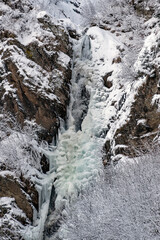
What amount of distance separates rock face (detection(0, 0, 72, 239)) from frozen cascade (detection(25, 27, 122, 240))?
0.49m

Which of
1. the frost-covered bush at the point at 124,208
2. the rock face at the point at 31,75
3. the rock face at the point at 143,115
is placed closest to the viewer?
the frost-covered bush at the point at 124,208

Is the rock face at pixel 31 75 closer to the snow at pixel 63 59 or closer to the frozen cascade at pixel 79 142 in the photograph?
the snow at pixel 63 59

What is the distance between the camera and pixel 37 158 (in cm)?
1302

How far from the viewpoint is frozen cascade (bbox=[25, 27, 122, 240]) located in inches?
450

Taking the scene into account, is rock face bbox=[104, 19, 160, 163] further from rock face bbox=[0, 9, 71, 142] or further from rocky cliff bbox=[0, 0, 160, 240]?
rock face bbox=[0, 9, 71, 142]

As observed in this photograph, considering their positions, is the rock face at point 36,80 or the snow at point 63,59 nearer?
the rock face at point 36,80

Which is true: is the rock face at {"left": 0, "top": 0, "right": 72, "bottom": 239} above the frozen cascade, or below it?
above

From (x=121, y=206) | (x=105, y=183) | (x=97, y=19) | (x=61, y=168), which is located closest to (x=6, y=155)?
(x=61, y=168)

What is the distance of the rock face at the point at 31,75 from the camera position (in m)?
12.6

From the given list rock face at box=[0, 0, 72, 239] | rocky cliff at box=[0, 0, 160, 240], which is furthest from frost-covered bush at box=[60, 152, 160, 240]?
rock face at box=[0, 0, 72, 239]

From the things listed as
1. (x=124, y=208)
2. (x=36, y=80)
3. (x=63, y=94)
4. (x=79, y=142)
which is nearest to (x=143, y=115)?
(x=79, y=142)

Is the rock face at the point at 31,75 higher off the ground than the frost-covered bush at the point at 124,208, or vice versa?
the rock face at the point at 31,75

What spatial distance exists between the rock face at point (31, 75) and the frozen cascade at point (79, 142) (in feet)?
1.60

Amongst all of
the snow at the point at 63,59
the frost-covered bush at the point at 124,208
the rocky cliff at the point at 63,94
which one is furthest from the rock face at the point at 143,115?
the snow at the point at 63,59
